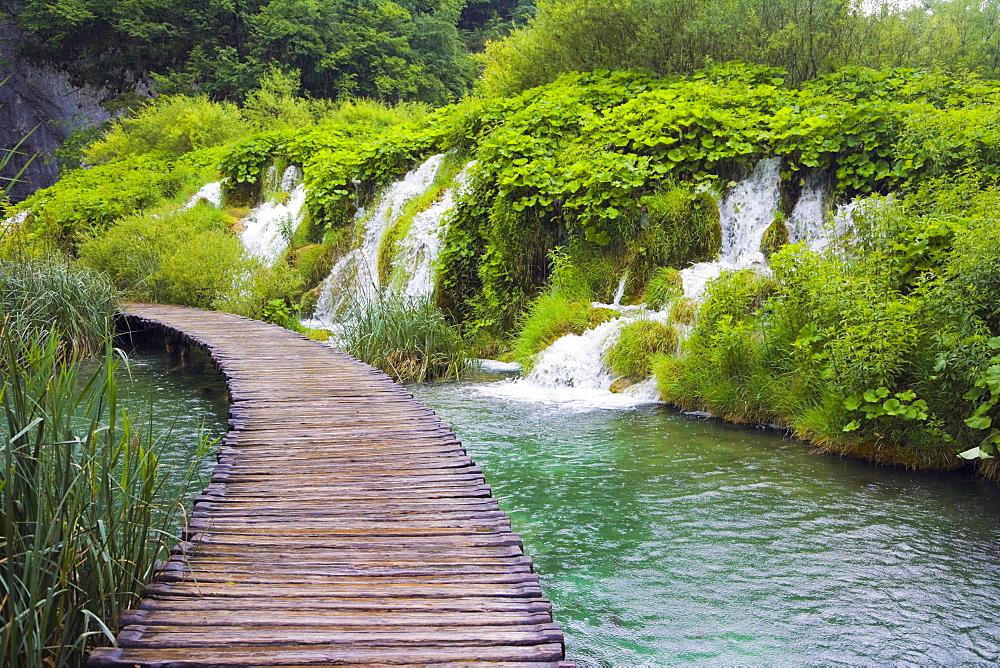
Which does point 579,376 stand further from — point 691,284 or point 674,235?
point 674,235

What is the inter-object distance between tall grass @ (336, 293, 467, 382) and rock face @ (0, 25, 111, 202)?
80.7 feet

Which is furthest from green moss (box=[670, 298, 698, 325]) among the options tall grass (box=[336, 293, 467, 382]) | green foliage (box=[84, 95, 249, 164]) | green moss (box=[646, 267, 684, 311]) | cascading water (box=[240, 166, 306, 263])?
green foliage (box=[84, 95, 249, 164])

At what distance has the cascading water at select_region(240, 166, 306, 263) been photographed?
A: 1598 centimetres

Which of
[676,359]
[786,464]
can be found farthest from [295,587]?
[676,359]

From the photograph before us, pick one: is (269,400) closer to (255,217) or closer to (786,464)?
(786,464)

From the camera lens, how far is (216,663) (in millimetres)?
2664

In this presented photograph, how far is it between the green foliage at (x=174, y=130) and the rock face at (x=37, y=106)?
6733 millimetres

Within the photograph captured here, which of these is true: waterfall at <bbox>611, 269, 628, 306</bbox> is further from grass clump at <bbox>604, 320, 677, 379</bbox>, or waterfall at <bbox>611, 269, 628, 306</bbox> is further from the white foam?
the white foam

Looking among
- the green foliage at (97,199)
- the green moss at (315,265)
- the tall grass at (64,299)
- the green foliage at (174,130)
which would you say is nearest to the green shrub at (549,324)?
the tall grass at (64,299)

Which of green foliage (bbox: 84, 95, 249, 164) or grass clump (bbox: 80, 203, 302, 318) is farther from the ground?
green foliage (bbox: 84, 95, 249, 164)

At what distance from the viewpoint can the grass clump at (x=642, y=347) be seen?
29.0 feet

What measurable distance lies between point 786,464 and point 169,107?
22581mm

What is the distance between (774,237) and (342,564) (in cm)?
771

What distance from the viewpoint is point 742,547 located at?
16.0ft
